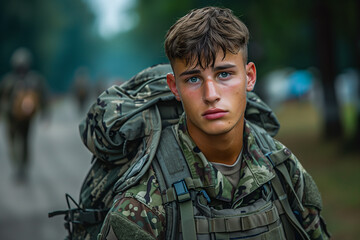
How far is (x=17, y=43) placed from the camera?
3741 centimetres

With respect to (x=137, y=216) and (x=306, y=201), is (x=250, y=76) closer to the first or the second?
(x=306, y=201)

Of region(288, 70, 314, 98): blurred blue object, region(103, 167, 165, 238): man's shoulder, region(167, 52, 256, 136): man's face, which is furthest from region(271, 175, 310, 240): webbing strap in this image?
region(288, 70, 314, 98): blurred blue object

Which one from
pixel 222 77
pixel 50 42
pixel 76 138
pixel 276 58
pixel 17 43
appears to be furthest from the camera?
pixel 50 42

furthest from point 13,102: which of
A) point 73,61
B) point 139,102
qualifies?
point 73,61

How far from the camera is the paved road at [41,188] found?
23.4ft

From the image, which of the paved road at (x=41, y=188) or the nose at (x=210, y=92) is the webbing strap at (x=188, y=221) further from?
the paved road at (x=41, y=188)

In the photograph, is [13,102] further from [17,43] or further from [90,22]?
[90,22]

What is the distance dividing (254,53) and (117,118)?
13.1 meters

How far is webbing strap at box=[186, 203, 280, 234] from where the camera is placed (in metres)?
2.49

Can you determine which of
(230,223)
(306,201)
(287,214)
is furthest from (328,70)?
(230,223)

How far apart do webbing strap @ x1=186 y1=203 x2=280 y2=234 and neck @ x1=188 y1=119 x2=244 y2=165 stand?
13.2 inches

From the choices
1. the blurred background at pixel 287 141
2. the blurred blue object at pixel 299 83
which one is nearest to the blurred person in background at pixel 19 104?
the blurred background at pixel 287 141

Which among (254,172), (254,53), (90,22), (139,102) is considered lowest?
(254,172)

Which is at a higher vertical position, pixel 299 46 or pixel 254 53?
pixel 299 46
